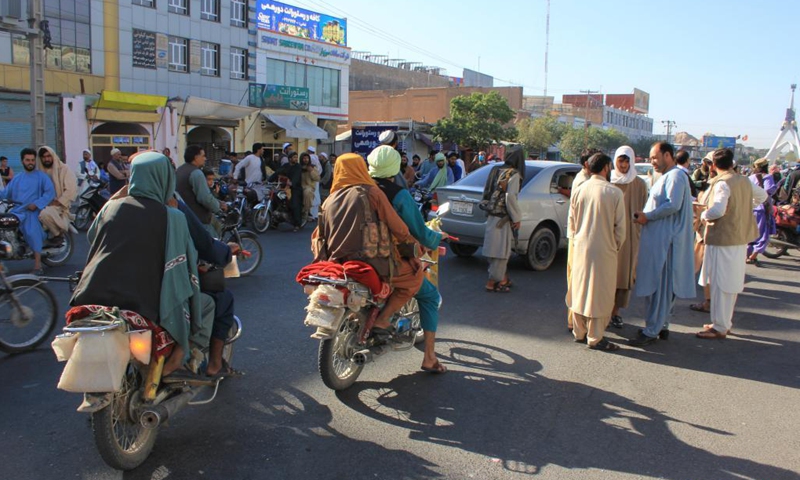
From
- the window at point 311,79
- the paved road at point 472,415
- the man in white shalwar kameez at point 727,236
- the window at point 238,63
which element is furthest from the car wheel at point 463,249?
the window at point 311,79

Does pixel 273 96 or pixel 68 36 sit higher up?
pixel 68 36

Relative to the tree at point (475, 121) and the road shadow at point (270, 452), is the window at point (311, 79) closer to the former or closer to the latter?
the tree at point (475, 121)

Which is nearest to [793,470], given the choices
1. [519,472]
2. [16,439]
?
[519,472]

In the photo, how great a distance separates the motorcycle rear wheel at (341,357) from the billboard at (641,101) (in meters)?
117

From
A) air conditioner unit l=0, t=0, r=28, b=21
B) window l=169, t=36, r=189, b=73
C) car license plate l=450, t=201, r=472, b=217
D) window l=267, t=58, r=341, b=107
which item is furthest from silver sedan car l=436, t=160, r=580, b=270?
window l=267, t=58, r=341, b=107

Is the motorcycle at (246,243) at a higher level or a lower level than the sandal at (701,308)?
higher

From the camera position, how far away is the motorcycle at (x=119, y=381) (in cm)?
295

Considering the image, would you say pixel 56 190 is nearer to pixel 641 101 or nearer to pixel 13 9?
pixel 13 9

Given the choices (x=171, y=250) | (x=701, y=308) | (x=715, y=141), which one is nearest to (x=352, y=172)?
(x=171, y=250)

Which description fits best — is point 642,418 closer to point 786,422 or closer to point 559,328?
point 786,422

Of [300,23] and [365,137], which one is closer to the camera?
[365,137]

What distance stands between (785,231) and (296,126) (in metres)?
21.3

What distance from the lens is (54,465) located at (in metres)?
3.33

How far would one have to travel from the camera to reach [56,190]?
26.7ft
